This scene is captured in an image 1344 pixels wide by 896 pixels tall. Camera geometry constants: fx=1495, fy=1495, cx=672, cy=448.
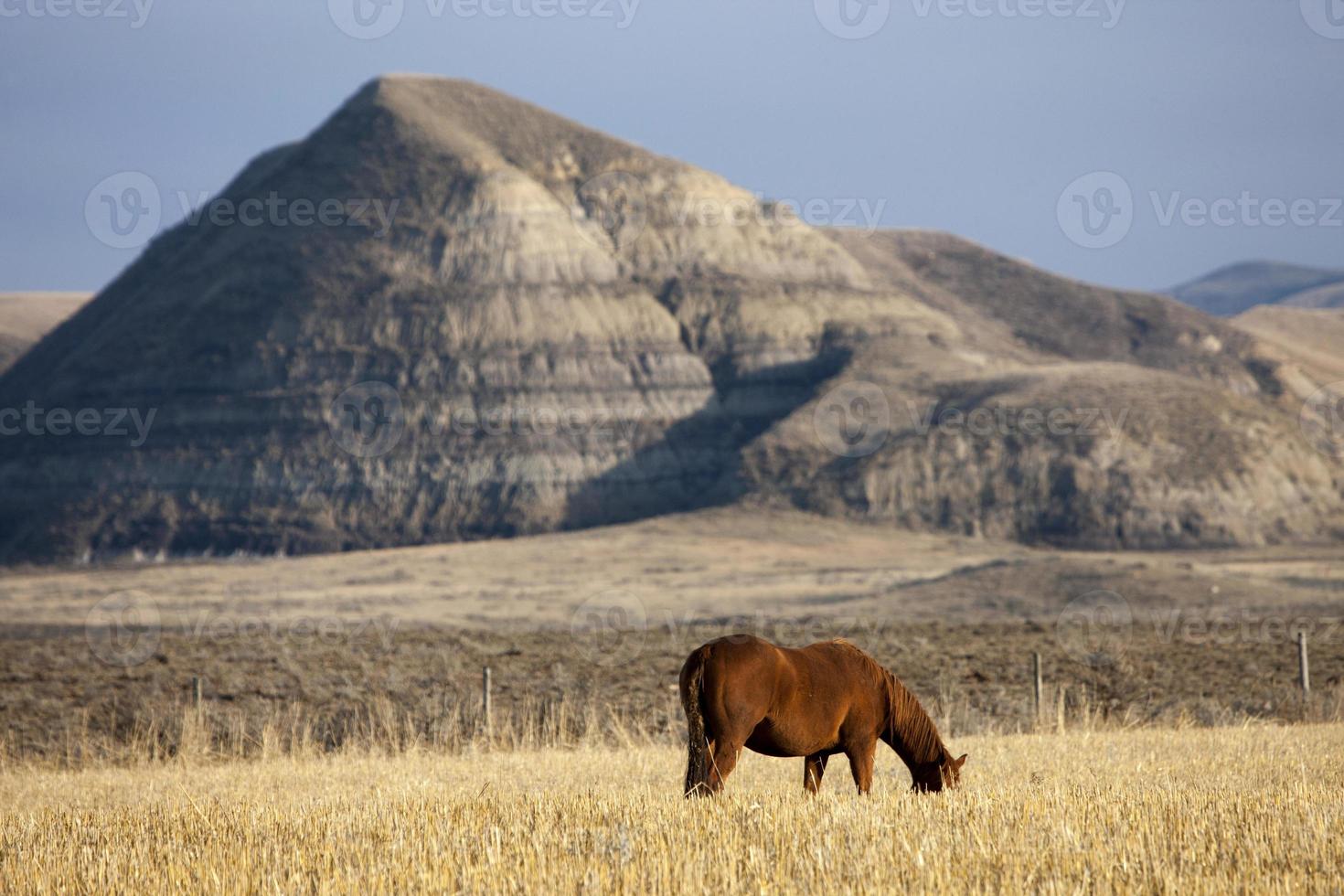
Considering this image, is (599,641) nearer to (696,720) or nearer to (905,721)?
(905,721)

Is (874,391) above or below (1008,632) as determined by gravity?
above

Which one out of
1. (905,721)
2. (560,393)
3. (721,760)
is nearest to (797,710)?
(721,760)

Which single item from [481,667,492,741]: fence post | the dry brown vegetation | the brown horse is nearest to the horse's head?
the brown horse

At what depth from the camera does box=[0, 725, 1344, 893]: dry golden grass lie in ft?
26.8

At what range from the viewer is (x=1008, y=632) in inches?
1348

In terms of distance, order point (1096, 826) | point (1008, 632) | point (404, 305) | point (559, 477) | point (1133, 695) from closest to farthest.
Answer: point (1096, 826), point (1133, 695), point (1008, 632), point (559, 477), point (404, 305)

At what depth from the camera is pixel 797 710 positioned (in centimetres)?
1080

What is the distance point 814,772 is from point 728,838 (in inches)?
114

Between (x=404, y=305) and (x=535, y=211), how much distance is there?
1198cm

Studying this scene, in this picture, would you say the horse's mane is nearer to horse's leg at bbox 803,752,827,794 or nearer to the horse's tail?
horse's leg at bbox 803,752,827,794

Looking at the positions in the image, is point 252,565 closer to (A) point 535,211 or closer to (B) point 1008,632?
(A) point 535,211

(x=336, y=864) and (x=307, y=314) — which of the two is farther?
(x=307, y=314)

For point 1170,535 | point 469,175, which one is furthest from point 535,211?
point 1170,535

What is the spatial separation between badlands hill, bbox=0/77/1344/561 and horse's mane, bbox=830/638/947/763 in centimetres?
7031
